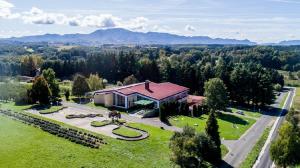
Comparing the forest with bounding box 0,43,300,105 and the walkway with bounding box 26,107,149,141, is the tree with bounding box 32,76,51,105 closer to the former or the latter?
the walkway with bounding box 26,107,149,141

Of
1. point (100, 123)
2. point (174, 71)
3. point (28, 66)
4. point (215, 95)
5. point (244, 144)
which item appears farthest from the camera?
point (28, 66)

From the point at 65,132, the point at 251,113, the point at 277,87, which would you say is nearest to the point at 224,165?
the point at 65,132

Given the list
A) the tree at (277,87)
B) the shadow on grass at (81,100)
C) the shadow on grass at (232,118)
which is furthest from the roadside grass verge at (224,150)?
the tree at (277,87)

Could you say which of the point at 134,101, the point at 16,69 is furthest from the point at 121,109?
the point at 16,69

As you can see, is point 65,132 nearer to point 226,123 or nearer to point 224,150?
point 224,150

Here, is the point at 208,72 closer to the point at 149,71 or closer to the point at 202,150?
the point at 149,71

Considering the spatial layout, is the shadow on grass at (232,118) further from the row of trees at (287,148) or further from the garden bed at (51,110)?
the garden bed at (51,110)
